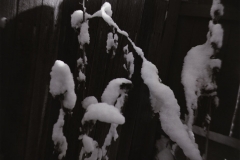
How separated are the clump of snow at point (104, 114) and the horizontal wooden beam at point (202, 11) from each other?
1536 millimetres

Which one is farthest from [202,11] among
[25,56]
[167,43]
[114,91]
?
[25,56]

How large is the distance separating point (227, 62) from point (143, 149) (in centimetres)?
126

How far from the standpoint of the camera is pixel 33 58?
145cm

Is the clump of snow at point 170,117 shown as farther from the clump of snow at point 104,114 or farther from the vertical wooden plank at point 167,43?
the vertical wooden plank at point 167,43

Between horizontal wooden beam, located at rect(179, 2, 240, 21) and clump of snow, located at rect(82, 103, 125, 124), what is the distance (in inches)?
60.5

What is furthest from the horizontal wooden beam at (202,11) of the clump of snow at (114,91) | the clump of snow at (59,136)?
the clump of snow at (59,136)

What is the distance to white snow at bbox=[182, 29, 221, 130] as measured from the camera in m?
1.01

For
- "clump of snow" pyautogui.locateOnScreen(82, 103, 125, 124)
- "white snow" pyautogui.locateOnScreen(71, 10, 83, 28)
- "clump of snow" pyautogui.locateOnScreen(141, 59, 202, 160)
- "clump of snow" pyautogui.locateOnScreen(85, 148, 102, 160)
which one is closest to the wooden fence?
"white snow" pyautogui.locateOnScreen(71, 10, 83, 28)

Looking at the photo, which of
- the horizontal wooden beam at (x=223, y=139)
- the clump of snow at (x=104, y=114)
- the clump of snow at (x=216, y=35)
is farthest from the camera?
the horizontal wooden beam at (x=223, y=139)

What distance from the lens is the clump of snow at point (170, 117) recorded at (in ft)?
3.03

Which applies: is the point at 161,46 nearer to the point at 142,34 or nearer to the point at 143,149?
the point at 142,34

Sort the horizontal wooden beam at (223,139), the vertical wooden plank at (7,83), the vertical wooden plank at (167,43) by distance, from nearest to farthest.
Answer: the vertical wooden plank at (7,83)
the horizontal wooden beam at (223,139)
the vertical wooden plank at (167,43)

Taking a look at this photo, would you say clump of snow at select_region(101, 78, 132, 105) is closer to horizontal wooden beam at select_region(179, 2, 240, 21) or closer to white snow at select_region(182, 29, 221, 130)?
white snow at select_region(182, 29, 221, 130)

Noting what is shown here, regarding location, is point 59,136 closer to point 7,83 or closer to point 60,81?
point 60,81
